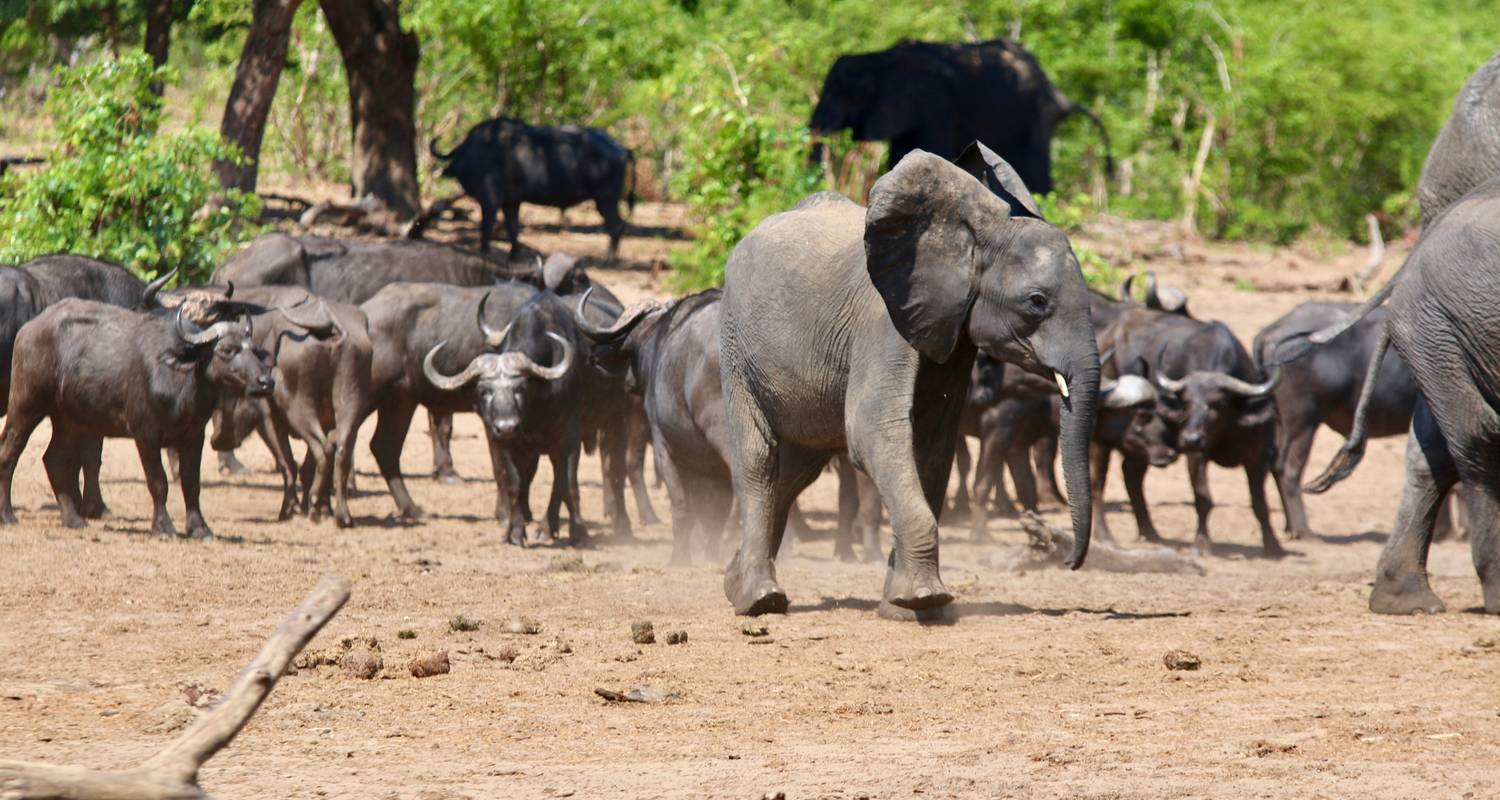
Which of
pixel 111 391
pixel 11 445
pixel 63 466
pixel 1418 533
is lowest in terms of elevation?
pixel 63 466

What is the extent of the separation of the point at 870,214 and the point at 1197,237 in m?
23.2

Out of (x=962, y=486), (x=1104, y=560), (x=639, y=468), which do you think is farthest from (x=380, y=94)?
(x=1104, y=560)

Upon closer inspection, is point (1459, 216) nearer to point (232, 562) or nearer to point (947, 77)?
point (232, 562)

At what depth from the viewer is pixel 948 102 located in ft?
79.8

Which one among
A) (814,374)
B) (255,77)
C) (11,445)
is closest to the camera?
(814,374)

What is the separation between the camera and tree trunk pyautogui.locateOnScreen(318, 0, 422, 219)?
880 inches

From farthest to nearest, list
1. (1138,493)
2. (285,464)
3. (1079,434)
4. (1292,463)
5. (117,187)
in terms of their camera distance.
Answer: (117,187) → (1292,463) → (1138,493) → (285,464) → (1079,434)

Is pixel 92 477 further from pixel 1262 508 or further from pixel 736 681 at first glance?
pixel 1262 508

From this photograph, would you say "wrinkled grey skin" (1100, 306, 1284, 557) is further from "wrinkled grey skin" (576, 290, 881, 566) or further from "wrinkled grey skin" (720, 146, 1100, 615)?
"wrinkled grey skin" (720, 146, 1100, 615)

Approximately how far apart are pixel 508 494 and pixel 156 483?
2.45 meters

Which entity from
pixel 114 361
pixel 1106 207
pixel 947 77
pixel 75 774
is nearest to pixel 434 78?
pixel 947 77

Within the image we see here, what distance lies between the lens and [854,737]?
6516 millimetres

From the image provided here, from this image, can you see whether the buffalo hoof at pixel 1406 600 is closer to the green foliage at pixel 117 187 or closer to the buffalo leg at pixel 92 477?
the buffalo leg at pixel 92 477

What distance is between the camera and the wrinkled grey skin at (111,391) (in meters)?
11.9
